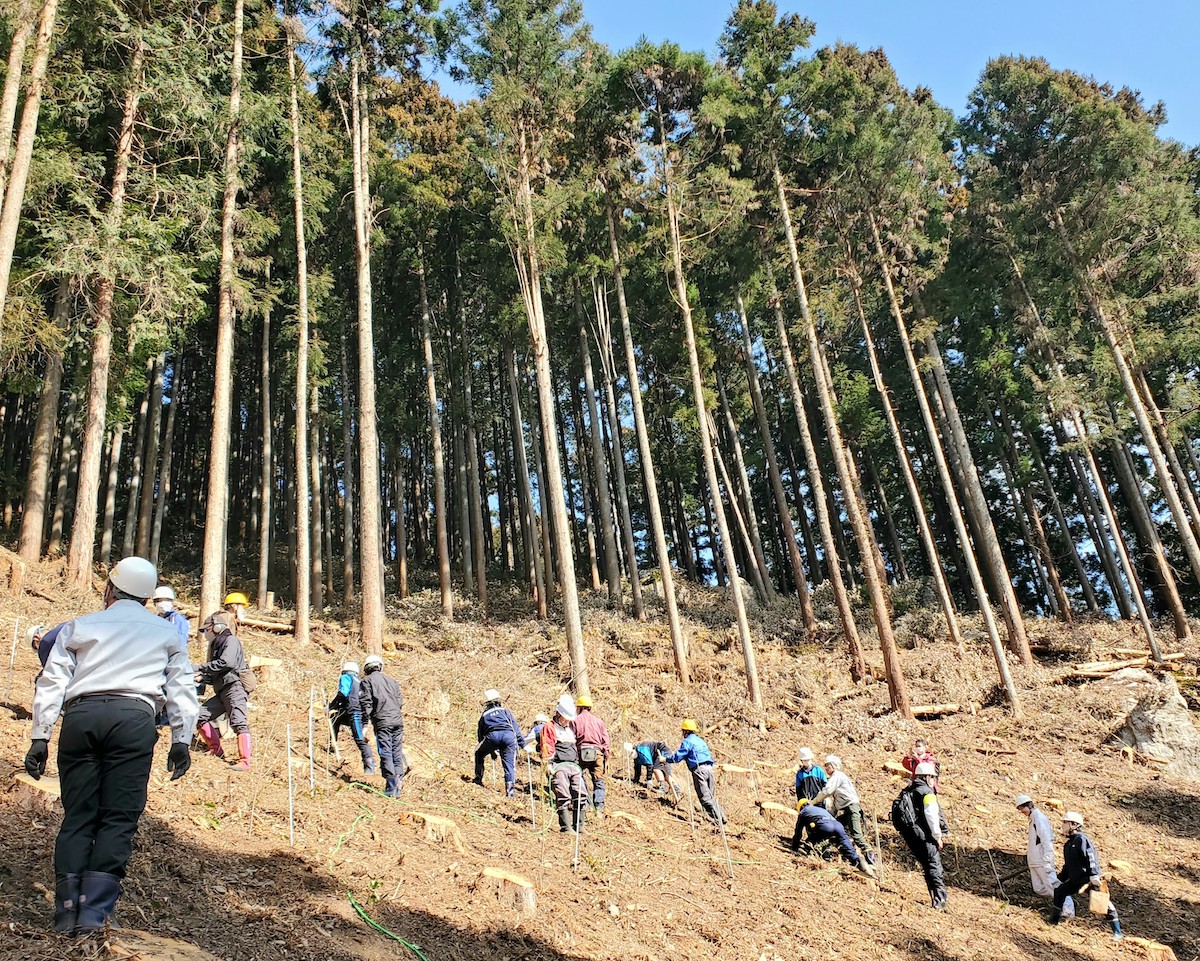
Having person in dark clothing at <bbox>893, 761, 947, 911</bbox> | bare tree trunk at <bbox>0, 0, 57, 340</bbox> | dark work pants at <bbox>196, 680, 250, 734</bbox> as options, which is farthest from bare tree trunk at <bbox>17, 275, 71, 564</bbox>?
person in dark clothing at <bbox>893, 761, 947, 911</bbox>

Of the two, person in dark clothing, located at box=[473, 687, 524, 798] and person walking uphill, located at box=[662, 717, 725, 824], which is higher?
person in dark clothing, located at box=[473, 687, 524, 798]

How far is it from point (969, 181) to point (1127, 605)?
15.2 meters

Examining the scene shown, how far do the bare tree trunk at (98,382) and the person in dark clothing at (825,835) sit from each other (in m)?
12.5

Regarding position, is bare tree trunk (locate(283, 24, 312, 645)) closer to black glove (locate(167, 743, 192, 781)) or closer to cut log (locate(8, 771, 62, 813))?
cut log (locate(8, 771, 62, 813))

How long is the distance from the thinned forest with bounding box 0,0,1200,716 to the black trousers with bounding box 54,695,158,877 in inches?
309

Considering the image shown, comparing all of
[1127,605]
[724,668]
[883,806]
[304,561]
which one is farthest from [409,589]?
[1127,605]

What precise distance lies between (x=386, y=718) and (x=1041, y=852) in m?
8.15

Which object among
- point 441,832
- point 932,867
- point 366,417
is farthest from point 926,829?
point 366,417

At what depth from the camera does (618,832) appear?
8469mm

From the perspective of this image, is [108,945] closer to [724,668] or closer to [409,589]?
[724,668]

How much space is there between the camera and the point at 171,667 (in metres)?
3.62

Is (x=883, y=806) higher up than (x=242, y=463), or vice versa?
(x=242, y=463)

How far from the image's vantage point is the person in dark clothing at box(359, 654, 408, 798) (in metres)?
7.77

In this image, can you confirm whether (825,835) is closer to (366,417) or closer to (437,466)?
(366,417)
